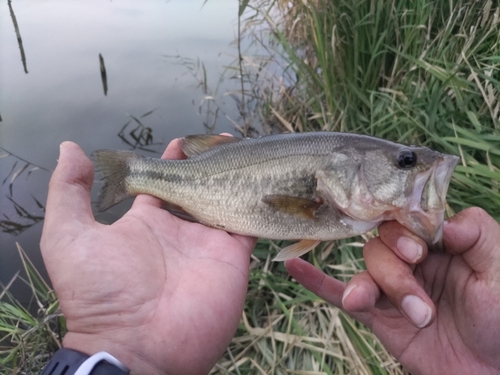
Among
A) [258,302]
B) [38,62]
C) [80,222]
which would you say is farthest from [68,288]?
[38,62]

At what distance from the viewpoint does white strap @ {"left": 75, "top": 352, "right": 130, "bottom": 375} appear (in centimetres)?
146

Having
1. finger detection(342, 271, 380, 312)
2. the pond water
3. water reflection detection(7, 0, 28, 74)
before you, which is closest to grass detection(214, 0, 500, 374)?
finger detection(342, 271, 380, 312)

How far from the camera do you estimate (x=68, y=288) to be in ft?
5.87

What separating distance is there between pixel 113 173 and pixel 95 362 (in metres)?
1.42

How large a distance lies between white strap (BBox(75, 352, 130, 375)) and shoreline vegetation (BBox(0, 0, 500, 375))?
1239 mm

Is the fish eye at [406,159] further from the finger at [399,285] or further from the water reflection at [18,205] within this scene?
the water reflection at [18,205]

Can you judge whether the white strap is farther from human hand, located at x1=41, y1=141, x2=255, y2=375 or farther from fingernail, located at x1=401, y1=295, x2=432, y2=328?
fingernail, located at x1=401, y1=295, x2=432, y2=328

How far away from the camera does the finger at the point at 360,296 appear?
1.62 meters

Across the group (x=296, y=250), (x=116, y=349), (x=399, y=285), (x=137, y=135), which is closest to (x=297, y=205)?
Answer: (x=296, y=250)

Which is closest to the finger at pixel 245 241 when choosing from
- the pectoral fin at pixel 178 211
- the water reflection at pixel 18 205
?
the pectoral fin at pixel 178 211

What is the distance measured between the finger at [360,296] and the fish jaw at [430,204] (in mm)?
374

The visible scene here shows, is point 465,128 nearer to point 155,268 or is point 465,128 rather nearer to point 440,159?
point 440,159

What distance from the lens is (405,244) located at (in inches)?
68.6

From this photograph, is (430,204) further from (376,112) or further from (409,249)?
(376,112)
